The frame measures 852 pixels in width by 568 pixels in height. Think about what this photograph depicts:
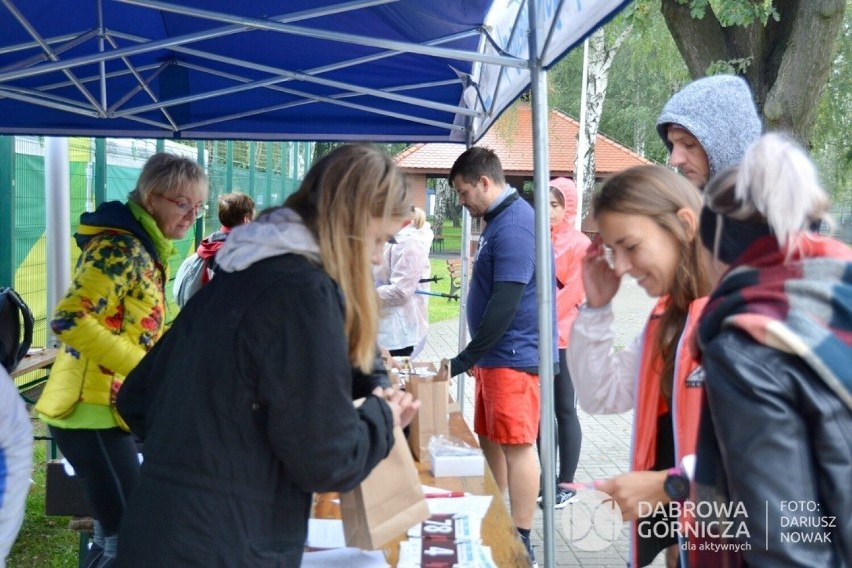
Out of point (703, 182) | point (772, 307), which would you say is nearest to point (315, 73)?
point (703, 182)

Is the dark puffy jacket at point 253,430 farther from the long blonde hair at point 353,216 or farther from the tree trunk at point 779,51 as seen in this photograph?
the tree trunk at point 779,51

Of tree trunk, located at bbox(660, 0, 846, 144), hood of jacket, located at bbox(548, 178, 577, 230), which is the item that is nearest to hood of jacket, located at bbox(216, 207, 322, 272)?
hood of jacket, located at bbox(548, 178, 577, 230)

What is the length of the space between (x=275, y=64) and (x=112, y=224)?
5.51 ft

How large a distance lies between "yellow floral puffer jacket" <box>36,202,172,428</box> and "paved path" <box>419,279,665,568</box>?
60.3 inches

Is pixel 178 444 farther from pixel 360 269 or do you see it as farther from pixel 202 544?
pixel 360 269

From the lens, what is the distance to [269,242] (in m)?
1.68

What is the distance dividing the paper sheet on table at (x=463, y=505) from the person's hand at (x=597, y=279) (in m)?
0.73

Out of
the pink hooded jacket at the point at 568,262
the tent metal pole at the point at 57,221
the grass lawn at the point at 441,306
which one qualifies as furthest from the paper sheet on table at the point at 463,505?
the grass lawn at the point at 441,306

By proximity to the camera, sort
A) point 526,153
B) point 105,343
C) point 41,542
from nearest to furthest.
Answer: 1. point 105,343
2. point 41,542
3. point 526,153

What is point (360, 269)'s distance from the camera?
174 centimetres

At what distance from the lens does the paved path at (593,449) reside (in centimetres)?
456

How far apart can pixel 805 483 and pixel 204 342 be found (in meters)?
1.06

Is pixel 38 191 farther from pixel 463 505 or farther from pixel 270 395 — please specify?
pixel 270 395

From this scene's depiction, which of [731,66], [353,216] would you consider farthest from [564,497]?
[731,66]
